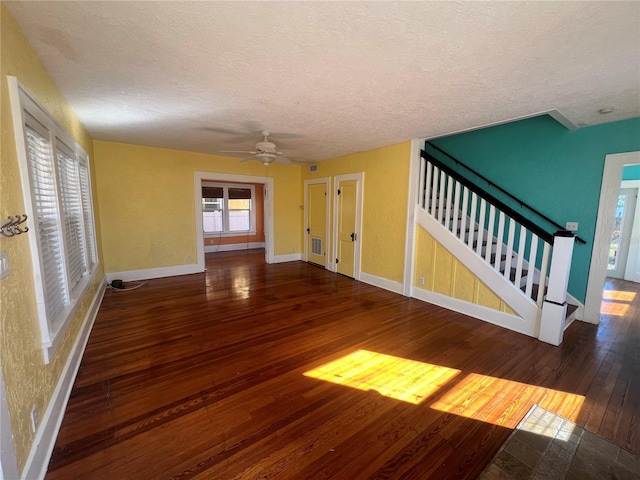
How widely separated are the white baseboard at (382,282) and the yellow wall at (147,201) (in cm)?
345

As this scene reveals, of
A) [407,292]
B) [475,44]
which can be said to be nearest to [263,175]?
[407,292]

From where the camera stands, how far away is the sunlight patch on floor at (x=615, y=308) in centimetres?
363

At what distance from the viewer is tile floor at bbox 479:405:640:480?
1436 millimetres

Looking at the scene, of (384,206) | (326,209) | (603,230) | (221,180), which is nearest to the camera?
(603,230)

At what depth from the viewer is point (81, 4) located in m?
1.39

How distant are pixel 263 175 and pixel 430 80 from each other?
452cm

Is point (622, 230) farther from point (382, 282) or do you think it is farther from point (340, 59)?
point (340, 59)

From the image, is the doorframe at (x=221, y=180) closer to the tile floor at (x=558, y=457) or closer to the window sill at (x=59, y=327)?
the window sill at (x=59, y=327)

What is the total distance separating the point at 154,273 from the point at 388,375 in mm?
4674

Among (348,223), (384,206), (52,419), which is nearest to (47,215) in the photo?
(52,419)

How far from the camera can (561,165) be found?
350 centimetres

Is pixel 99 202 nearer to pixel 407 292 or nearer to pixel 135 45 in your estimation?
pixel 135 45

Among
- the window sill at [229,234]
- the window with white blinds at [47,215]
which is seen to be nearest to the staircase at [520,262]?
the window with white blinds at [47,215]

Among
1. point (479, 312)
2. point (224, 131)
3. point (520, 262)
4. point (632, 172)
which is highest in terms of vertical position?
point (224, 131)
